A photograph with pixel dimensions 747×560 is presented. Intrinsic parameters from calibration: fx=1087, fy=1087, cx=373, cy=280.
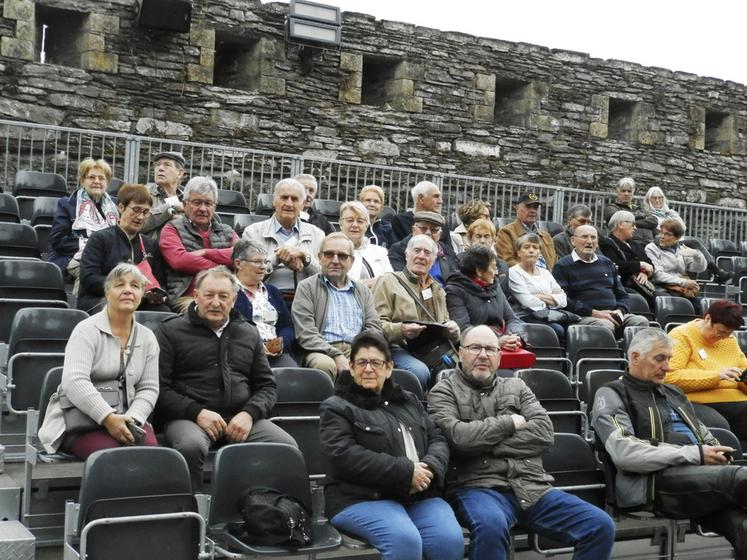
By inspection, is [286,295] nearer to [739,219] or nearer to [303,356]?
[303,356]

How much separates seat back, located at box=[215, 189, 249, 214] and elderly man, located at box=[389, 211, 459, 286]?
2235mm

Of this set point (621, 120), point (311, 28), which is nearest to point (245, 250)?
point (311, 28)

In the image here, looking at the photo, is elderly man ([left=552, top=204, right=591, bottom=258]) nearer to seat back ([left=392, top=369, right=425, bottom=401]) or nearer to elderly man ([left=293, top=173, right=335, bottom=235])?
elderly man ([left=293, top=173, right=335, bottom=235])

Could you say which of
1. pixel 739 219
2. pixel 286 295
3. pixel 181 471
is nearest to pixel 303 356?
pixel 286 295

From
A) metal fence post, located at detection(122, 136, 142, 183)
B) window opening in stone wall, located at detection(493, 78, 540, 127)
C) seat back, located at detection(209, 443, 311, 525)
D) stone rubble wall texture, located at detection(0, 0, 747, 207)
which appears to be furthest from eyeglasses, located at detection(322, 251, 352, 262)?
window opening in stone wall, located at detection(493, 78, 540, 127)

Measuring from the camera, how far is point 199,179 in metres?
6.18

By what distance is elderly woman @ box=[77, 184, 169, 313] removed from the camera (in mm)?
5762

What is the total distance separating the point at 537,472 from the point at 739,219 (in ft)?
29.6

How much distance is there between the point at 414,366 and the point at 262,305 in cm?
88

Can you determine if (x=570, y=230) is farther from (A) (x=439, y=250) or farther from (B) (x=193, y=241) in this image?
(B) (x=193, y=241)

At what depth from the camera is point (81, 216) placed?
6707 mm

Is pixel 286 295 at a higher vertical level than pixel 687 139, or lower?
lower

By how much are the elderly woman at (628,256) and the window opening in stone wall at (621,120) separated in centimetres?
544

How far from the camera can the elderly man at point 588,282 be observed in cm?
792
